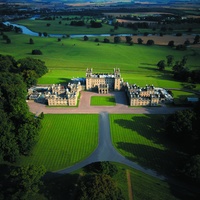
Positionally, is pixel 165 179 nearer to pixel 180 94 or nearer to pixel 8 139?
pixel 8 139

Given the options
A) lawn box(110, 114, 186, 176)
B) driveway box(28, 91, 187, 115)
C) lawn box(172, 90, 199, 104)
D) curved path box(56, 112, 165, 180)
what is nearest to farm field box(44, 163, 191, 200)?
curved path box(56, 112, 165, 180)

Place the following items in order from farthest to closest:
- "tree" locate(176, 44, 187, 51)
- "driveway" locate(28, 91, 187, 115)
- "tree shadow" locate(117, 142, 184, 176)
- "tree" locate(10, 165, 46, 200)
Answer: "tree" locate(176, 44, 187, 51)
"driveway" locate(28, 91, 187, 115)
"tree shadow" locate(117, 142, 184, 176)
"tree" locate(10, 165, 46, 200)

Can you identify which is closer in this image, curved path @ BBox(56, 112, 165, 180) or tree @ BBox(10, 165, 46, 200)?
tree @ BBox(10, 165, 46, 200)

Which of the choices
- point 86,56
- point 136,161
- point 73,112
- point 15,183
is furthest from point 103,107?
point 86,56

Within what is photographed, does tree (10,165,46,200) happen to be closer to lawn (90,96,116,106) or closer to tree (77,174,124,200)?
tree (77,174,124,200)

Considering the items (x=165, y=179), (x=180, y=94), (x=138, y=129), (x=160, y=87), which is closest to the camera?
(x=165, y=179)
